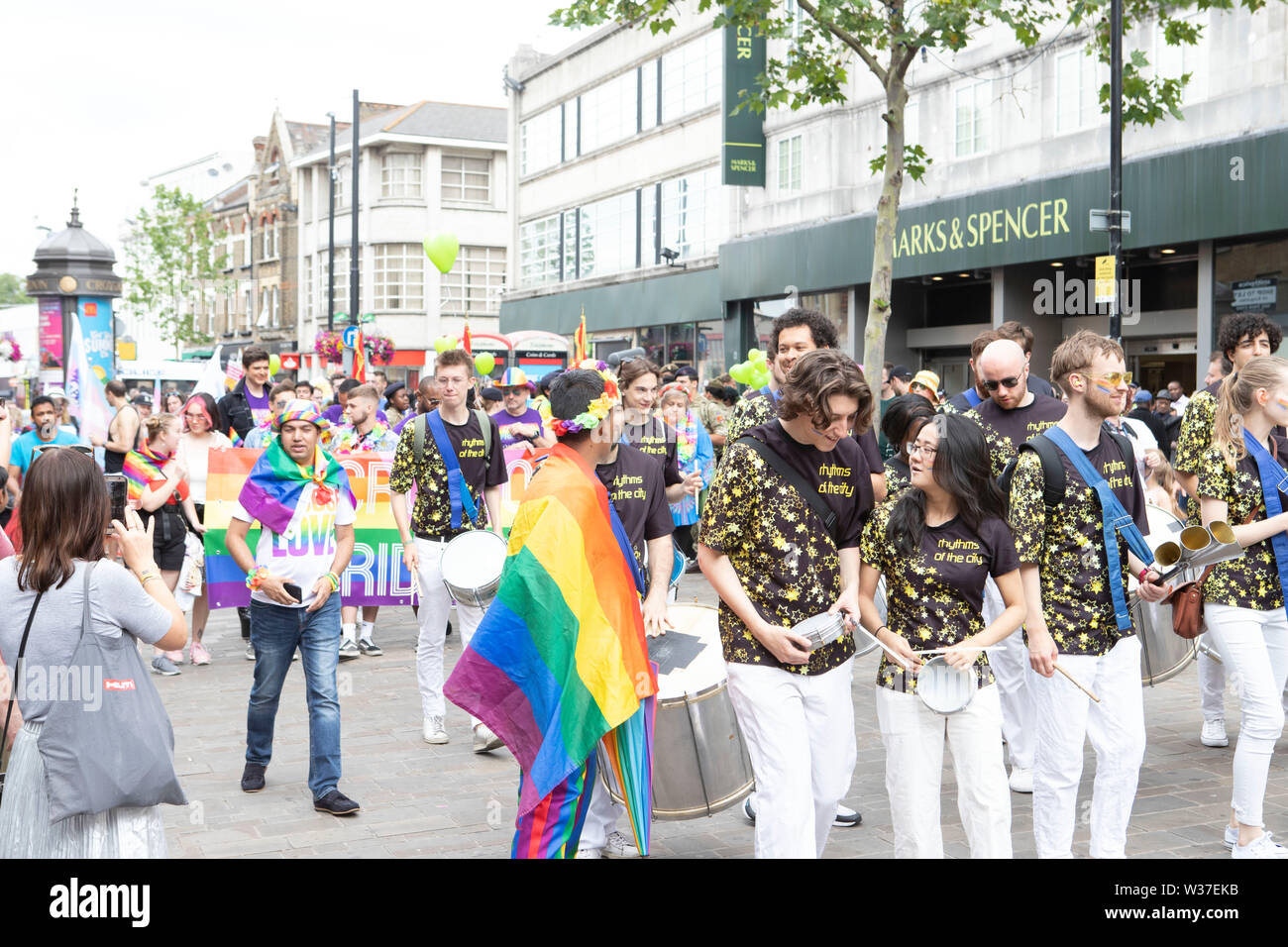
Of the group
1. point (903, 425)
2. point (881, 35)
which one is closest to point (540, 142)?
point (881, 35)

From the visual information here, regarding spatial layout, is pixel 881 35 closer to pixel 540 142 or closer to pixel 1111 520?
pixel 1111 520

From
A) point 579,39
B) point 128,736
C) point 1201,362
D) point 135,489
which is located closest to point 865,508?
point 128,736

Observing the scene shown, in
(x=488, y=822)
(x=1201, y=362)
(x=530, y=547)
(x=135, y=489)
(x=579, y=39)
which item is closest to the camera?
(x=530, y=547)

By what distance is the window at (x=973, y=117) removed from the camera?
22.2m

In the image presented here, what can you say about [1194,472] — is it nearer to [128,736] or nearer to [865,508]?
[865,508]

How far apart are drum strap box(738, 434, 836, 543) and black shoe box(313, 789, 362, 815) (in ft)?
9.40

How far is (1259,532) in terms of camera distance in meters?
5.36

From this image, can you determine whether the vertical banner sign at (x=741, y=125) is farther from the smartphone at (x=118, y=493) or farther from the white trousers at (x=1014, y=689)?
the smartphone at (x=118, y=493)

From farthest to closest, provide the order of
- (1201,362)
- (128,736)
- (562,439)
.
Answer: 1. (1201,362)
2. (562,439)
3. (128,736)

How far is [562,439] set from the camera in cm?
480
